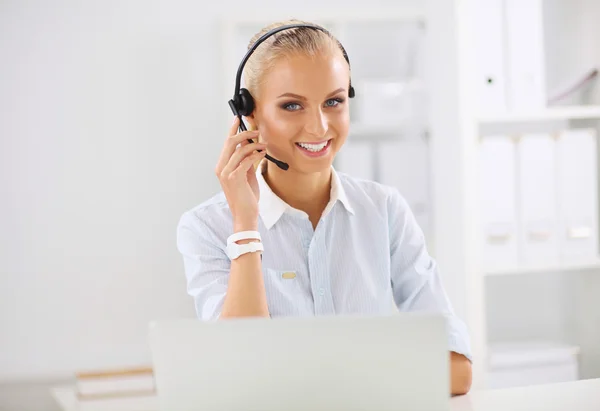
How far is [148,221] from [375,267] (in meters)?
2.01

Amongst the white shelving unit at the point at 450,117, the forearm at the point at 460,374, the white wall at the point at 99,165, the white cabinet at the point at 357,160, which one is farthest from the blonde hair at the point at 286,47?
the white wall at the point at 99,165

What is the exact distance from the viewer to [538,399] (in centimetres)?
117

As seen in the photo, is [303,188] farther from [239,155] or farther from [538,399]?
[538,399]

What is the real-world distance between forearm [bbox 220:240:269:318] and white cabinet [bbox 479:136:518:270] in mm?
1226

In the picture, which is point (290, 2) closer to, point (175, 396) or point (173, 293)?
point (173, 293)

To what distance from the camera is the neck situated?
5.00 feet

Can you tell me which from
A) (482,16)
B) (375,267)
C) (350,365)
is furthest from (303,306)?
(482,16)

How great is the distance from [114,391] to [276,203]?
132cm

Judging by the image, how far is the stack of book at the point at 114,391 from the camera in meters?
2.45

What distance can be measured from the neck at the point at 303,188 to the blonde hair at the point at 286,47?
0.18 metres

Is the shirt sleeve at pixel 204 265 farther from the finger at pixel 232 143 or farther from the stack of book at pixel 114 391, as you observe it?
the stack of book at pixel 114 391

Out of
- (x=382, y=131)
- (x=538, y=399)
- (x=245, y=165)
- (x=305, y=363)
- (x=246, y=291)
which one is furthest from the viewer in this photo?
(x=382, y=131)

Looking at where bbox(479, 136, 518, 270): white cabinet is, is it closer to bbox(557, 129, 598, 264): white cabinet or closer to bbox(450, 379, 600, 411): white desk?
bbox(557, 129, 598, 264): white cabinet

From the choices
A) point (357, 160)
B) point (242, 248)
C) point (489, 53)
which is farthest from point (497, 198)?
point (242, 248)
